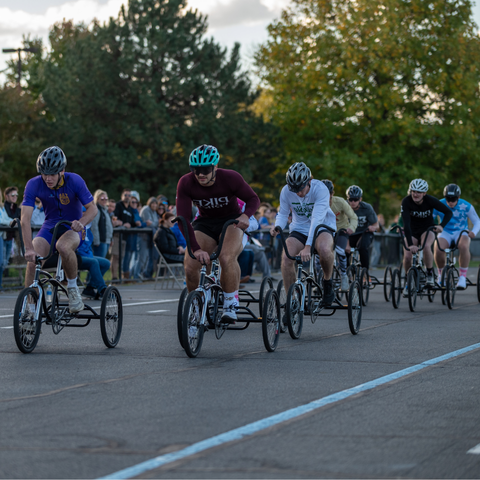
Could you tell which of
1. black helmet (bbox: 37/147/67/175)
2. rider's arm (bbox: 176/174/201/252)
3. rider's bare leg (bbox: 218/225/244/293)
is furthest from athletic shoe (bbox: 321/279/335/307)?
black helmet (bbox: 37/147/67/175)

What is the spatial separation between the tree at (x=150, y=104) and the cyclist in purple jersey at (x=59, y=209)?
34.2m

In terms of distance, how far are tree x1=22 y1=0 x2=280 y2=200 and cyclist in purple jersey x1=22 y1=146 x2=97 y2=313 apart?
3423 centimetres

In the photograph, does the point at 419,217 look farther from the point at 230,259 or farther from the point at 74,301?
the point at 74,301

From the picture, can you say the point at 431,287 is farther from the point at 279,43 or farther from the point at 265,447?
the point at 279,43

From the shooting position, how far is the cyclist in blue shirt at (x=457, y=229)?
51.8 ft

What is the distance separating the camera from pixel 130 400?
6355mm

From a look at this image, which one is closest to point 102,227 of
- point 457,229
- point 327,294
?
point 457,229

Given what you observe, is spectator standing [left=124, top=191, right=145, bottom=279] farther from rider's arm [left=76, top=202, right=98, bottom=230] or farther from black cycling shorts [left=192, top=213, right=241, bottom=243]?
black cycling shorts [left=192, top=213, right=241, bottom=243]

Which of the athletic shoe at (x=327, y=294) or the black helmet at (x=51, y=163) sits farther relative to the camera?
the athletic shoe at (x=327, y=294)

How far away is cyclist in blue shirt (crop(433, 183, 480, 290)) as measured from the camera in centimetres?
1579

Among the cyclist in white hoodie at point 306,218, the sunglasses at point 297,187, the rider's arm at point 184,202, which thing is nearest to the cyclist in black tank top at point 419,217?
the cyclist in white hoodie at point 306,218

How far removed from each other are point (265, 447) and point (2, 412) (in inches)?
75.6

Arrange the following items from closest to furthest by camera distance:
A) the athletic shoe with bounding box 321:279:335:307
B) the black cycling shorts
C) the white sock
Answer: the white sock → the black cycling shorts → the athletic shoe with bounding box 321:279:335:307

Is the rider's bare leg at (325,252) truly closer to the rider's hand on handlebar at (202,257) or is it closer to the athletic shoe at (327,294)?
the athletic shoe at (327,294)
